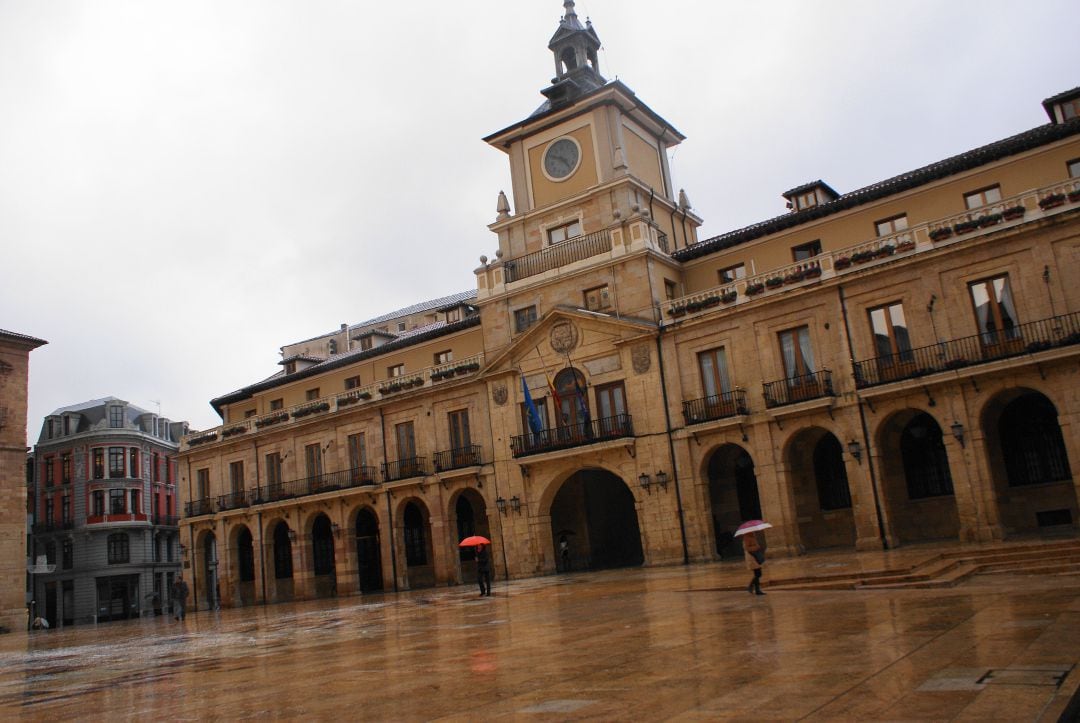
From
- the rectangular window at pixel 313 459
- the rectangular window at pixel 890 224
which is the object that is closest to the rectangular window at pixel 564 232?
the rectangular window at pixel 890 224

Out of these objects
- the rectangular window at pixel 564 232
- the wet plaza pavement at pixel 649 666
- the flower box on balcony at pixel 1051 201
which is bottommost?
the wet plaza pavement at pixel 649 666

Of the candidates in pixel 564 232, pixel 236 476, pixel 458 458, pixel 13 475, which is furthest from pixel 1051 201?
pixel 13 475

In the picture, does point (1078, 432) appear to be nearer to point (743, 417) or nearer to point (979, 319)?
point (979, 319)

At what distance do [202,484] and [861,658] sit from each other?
46339 millimetres

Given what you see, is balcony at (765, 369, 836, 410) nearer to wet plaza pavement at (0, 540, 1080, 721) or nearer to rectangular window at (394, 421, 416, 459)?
wet plaza pavement at (0, 540, 1080, 721)

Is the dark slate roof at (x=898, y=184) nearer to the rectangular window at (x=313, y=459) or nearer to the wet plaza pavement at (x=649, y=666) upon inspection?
the wet plaza pavement at (x=649, y=666)

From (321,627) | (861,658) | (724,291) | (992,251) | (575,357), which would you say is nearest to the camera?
(861,658)

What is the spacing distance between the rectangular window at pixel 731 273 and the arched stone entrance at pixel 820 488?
672cm

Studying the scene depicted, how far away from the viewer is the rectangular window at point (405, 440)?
39.9m

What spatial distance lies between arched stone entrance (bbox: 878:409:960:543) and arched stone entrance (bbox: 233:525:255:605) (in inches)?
1240

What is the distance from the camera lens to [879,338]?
28.3 m

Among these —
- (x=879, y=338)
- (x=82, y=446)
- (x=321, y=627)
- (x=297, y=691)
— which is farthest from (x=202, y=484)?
(x=297, y=691)

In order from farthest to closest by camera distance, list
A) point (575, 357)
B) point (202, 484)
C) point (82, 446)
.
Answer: point (82, 446) → point (202, 484) → point (575, 357)

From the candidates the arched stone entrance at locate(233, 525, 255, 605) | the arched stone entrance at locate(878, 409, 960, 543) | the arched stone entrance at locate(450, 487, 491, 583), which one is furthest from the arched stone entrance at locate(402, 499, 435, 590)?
the arched stone entrance at locate(878, 409, 960, 543)
